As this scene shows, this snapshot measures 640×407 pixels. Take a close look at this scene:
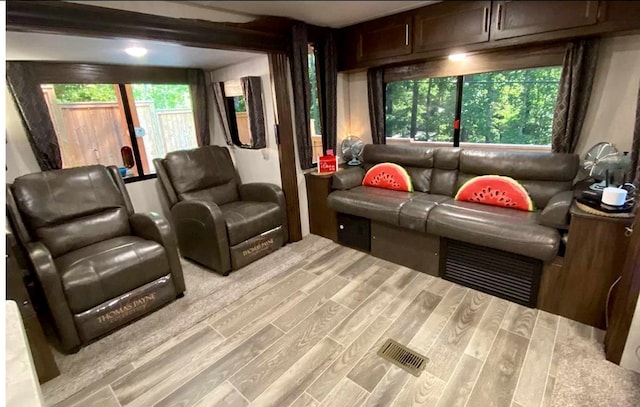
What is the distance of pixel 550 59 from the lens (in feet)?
6.71

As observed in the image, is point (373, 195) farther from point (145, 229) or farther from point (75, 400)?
point (75, 400)

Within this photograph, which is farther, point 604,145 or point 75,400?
point 604,145

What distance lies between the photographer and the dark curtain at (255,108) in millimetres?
2695

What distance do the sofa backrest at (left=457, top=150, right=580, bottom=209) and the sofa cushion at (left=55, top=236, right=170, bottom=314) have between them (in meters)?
2.46

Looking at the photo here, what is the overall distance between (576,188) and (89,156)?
3.89 meters

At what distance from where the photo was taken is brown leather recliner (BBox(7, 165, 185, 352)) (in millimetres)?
1636

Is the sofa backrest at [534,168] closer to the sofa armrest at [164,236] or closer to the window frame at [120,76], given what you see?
the sofa armrest at [164,236]

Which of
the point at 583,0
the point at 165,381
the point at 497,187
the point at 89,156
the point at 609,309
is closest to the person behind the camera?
the point at 583,0

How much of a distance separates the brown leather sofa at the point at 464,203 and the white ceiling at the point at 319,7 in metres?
1.83

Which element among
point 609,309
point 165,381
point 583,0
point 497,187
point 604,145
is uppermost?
point 583,0

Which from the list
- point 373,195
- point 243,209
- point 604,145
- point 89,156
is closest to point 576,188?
point 604,145

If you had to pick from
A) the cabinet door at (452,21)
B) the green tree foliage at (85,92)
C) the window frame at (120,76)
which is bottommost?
the cabinet door at (452,21)

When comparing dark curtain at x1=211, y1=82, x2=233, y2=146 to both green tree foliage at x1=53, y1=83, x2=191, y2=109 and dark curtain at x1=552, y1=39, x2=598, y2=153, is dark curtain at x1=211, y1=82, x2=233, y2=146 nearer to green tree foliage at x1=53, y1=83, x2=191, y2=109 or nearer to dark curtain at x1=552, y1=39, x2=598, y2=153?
green tree foliage at x1=53, y1=83, x2=191, y2=109

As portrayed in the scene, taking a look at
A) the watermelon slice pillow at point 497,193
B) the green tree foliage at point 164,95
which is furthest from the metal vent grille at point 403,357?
the green tree foliage at point 164,95
